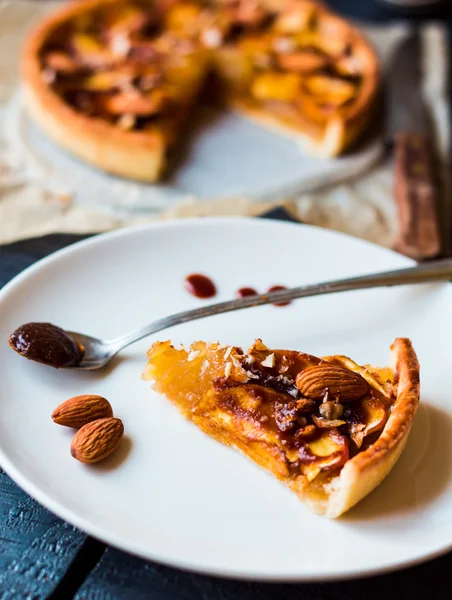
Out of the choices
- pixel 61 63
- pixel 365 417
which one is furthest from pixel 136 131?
pixel 365 417

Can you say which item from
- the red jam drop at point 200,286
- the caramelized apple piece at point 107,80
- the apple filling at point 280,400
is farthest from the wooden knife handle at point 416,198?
the caramelized apple piece at point 107,80

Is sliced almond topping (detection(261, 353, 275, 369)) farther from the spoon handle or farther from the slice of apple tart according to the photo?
the spoon handle

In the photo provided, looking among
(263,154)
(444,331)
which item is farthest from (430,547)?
(263,154)

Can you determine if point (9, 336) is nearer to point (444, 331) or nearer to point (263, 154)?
point (444, 331)

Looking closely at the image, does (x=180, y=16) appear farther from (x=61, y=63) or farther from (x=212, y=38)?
(x=61, y=63)

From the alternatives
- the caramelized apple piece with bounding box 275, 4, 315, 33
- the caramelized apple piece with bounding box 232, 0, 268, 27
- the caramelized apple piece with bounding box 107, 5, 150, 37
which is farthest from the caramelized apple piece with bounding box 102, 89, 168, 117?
the caramelized apple piece with bounding box 275, 4, 315, 33

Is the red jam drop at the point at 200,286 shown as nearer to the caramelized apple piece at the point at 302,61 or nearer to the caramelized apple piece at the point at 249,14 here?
the caramelized apple piece at the point at 302,61
